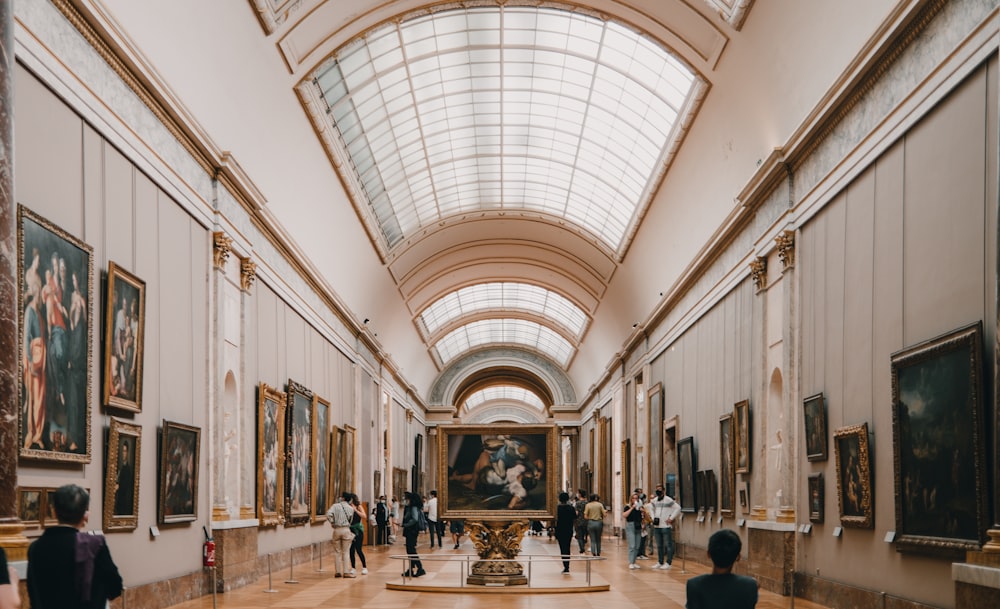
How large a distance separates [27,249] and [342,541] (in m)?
12.3

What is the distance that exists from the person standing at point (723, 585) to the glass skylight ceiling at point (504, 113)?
18.4 metres

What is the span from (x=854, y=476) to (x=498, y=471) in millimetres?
7977

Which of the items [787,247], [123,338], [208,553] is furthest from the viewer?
[787,247]

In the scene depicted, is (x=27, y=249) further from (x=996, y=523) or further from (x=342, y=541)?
(x=342, y=541)

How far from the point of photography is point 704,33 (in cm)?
2078

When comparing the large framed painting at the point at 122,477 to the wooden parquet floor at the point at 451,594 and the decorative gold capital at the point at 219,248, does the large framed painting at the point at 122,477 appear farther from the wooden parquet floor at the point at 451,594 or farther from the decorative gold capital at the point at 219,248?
the decorative gold capital at the point at 219,248

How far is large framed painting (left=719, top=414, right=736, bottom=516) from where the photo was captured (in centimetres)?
2277

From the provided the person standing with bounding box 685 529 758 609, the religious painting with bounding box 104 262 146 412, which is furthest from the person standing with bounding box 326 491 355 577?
the person standing with bounding box 685 529 758 609

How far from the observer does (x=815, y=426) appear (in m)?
16.7

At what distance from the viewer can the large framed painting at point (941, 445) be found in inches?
421

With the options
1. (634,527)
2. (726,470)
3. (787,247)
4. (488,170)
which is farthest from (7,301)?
(488,170)

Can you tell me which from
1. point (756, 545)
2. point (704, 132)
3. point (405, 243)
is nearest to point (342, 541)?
point (756, 545)

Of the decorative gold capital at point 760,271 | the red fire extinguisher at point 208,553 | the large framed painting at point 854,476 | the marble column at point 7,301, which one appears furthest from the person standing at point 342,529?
the marble column at point 7,301

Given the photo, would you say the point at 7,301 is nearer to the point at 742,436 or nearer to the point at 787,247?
the point at 787,247
